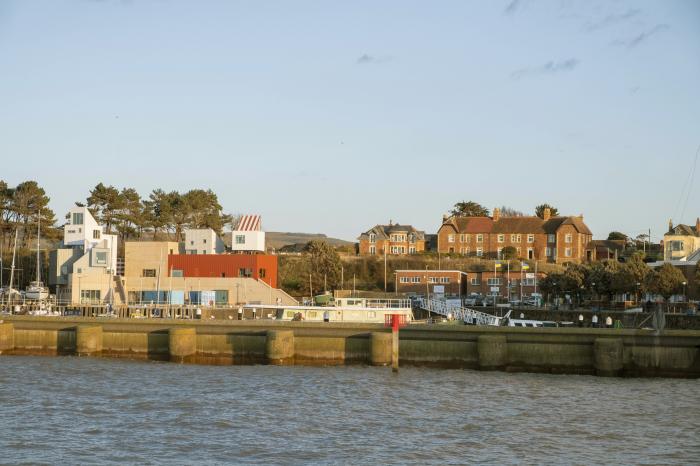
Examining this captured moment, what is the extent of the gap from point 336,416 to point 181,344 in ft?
67.0

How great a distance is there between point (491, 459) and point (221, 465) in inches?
400

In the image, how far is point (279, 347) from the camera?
57.0 meters

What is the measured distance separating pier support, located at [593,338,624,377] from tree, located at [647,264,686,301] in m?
39.3

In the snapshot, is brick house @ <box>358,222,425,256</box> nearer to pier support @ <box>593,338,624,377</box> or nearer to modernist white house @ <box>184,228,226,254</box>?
modernist white house @ <box>184,228,226,254</box>

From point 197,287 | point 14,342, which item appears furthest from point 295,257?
point 14,342

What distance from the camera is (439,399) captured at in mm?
45438

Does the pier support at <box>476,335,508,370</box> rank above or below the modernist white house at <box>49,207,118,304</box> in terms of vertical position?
below

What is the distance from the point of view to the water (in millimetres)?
34344

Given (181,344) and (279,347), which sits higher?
(181,344)

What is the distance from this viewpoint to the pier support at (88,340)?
60.5 meters

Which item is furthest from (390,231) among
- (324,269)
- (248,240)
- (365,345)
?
(365,345)

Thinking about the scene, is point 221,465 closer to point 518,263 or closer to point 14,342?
point 14,342

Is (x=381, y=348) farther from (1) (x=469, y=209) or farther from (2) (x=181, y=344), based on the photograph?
(1) (x=469, y=209)

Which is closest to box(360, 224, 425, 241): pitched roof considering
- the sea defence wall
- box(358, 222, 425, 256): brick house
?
box(358, 222, 425, 256): brick house
